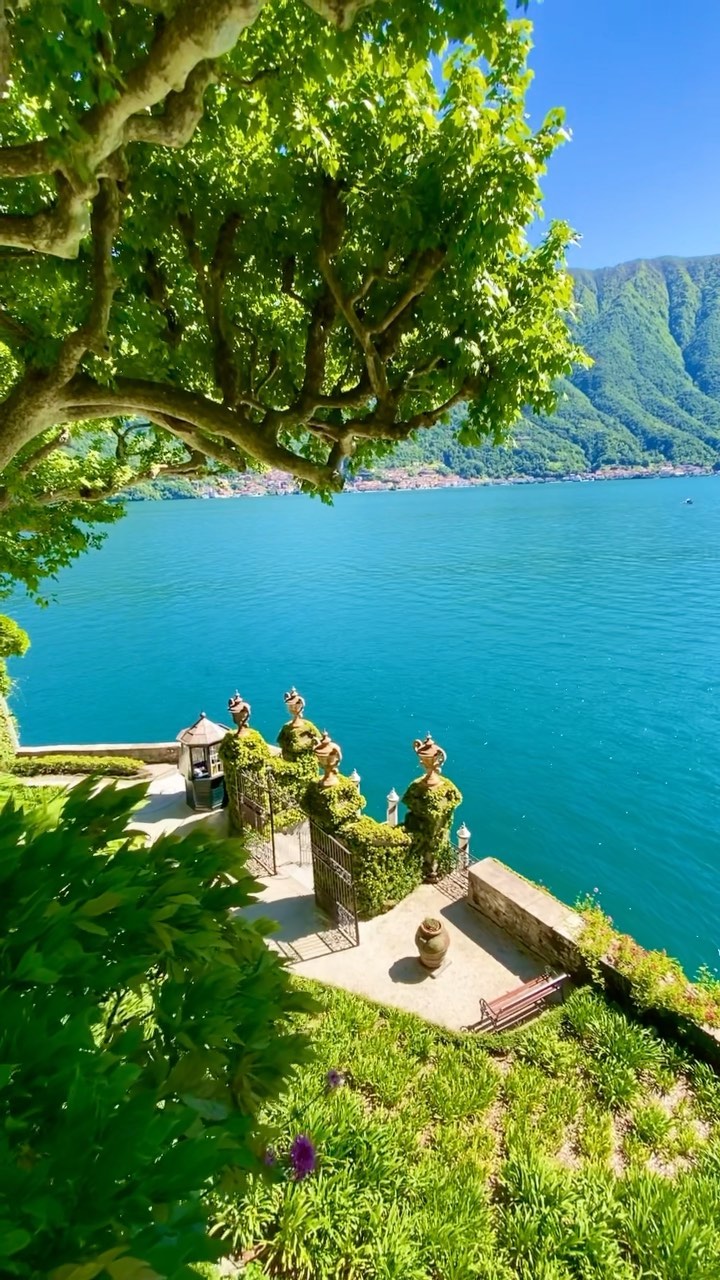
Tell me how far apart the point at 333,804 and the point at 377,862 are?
3.64ft

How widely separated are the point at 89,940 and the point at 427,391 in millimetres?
5780

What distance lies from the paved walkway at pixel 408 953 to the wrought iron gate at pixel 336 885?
165 mm

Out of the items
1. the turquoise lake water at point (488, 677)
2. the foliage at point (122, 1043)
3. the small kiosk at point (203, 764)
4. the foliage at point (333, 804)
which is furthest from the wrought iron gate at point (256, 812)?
the foliage at point (122, 1043)

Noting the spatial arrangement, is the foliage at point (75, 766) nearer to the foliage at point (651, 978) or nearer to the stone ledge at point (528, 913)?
the stone ledge at point (528, 913)

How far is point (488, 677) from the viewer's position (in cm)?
3052

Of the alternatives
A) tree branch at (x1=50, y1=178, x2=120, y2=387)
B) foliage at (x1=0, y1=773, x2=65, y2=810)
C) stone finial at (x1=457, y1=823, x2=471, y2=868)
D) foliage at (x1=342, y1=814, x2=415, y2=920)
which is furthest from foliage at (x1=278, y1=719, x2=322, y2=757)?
tree branch at (x1=50, y1=178, x2=120, y2=387)

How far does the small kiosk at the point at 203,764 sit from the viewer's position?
11805 millimetres

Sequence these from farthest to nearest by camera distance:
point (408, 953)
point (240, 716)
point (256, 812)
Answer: point (240, 716) < point (256, 812) < point (408, 953)

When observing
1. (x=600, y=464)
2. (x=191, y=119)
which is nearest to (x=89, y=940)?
(x=191, y=119)

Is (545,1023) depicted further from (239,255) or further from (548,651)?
(548,651)

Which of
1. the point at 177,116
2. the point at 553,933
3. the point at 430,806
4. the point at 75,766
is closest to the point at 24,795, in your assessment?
the point at 177,116

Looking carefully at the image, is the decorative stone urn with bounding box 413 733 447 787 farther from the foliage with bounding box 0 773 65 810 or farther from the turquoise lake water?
the turquoise lake water

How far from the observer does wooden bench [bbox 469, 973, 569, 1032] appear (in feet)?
21.8

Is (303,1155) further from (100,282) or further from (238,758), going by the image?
(238,758)
